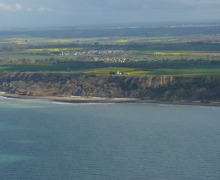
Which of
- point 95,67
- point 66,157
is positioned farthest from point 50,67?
point 66,157

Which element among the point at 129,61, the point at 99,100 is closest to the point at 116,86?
the point at 99,100

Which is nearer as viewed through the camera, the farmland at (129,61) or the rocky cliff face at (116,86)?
the rocky cliff face at (116,86)

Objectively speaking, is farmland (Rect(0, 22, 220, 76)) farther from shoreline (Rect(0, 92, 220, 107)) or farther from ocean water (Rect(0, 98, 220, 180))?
ocean water (Rect(0, 98, 220, 180))

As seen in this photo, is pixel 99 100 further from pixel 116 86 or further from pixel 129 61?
pixel 129 61

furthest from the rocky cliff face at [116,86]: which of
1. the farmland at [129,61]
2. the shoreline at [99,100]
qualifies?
the farmland at [129,61]

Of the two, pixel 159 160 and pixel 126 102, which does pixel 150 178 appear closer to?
pixel 159 160

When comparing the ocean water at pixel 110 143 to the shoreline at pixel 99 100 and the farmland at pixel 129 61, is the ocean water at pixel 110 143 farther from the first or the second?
the farmland at pixel 129 61
